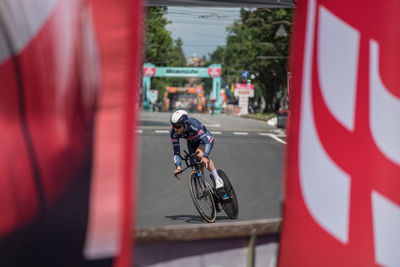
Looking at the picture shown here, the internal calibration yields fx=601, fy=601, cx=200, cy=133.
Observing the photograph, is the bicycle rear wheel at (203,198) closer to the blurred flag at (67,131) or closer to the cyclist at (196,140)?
the cyclist at (196,140)

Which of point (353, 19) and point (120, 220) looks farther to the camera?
point (353, 19)

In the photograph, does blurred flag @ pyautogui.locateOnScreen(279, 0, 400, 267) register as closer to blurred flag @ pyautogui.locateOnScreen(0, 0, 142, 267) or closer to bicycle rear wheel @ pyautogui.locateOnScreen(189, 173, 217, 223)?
blurred flag @ pyautogui.locateOnScreen(0, 0, 142, 267)

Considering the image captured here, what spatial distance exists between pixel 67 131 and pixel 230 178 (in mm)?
12236

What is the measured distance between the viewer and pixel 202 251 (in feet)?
11.6

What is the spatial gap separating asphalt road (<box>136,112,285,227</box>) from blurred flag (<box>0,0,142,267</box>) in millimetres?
3404

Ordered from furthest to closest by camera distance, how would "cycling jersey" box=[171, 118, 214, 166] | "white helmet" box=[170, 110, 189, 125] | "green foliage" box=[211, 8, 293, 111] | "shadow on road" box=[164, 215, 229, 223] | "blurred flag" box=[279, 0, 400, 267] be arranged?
1. "green foliage" box=[211, 8, 293, 111]
2. "shadow on road" box=[164, 215, 229, 223]
3. "cycling jersey" box=[171, 118, 214, 166]
4. "white helmet" box=[170, 110, 189, 125]
5. "blurred flag" box=[279, 0, 400, 267]

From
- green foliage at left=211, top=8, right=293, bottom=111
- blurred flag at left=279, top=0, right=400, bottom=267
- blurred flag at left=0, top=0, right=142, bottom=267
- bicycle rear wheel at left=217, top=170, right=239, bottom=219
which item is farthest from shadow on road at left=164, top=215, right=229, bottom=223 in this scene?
green foliage at left=211, top=8, right=293, bottom=111

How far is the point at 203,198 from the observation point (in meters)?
8.80

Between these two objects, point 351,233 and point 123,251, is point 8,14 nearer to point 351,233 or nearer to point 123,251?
point 123,251

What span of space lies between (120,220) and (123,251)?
0.16 meters

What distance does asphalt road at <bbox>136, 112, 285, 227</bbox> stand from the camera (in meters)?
9.84

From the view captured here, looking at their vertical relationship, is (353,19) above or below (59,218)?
above

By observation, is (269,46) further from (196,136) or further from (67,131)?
(67,131)

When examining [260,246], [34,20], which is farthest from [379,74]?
[34,20]
